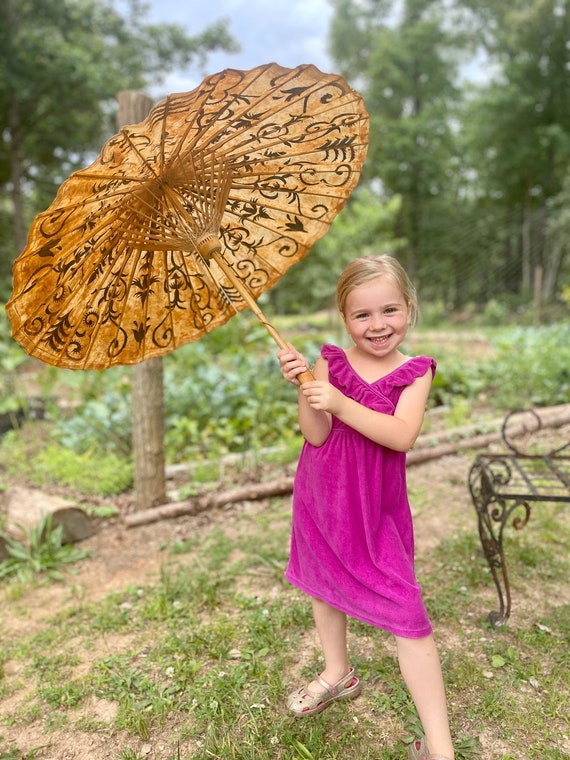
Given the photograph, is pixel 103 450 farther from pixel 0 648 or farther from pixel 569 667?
pixel 569 667

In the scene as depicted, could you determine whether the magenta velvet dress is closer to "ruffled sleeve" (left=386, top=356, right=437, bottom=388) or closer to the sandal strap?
"ruffled sleeve" (left=386, top=356, right=437, bottom=388)

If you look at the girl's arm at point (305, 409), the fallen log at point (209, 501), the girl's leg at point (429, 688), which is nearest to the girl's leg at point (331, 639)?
the girl's leg at point (429, 688)

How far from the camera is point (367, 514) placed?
1.70 m

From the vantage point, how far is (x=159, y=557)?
3.41 metres

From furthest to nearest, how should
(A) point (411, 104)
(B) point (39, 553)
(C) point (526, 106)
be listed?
(A) point (411, 104) → (C) point (526, 106) → (B) point (39, 553)

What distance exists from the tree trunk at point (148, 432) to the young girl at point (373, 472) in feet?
7.36

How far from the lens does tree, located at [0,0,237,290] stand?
505 inches

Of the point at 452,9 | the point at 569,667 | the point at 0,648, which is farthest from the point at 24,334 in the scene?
the point at 452,9

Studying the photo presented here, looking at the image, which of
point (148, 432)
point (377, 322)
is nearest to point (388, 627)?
point (377, 322)

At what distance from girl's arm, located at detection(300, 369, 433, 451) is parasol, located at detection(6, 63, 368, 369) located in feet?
0.91

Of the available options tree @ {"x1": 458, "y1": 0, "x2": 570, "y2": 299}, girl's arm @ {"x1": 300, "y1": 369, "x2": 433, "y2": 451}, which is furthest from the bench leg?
tree @ {"x1": 458, "y1": 0, "x2": 570, "y2": 299}

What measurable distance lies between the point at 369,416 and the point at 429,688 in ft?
2.77

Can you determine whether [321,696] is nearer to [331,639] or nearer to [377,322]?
[331,639]

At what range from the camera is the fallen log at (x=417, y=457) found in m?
3.89
